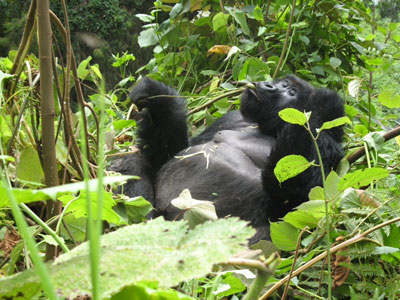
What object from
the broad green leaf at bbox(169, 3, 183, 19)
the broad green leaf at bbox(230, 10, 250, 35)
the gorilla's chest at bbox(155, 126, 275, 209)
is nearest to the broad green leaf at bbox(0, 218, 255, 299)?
the gorilla's chest at bbox(155, 126, 275, 209)

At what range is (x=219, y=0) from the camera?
241 cm

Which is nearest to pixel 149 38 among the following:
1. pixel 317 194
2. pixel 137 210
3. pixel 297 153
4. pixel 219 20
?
pixel 219 20

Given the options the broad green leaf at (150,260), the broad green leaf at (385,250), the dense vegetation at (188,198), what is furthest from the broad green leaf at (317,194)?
the broad green leaf at (150,260)

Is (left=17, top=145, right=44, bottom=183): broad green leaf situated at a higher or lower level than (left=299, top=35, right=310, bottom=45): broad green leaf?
higher

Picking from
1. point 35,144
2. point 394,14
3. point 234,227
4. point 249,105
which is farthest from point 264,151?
point 394,14

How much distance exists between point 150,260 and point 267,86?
1721mm

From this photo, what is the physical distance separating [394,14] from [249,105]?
11.5ft

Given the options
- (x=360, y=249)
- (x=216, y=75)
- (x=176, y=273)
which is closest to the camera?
(x=176, y=273)

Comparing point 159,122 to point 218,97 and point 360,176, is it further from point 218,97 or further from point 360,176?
point 360,176

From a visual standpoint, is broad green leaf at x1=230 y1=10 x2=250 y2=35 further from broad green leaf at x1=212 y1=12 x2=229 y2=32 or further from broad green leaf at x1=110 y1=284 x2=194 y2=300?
broad green leaf at x1=110 y1=284 x2=194 y2=300

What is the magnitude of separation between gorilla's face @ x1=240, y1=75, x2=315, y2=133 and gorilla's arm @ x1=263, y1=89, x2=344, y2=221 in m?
0.29

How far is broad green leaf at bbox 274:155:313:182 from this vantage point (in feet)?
2.89

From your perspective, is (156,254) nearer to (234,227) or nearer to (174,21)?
(234,227)

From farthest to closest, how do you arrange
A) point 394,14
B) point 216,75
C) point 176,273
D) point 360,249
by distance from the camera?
point 394,14, point 216,75, point 360,249, point 176,273
